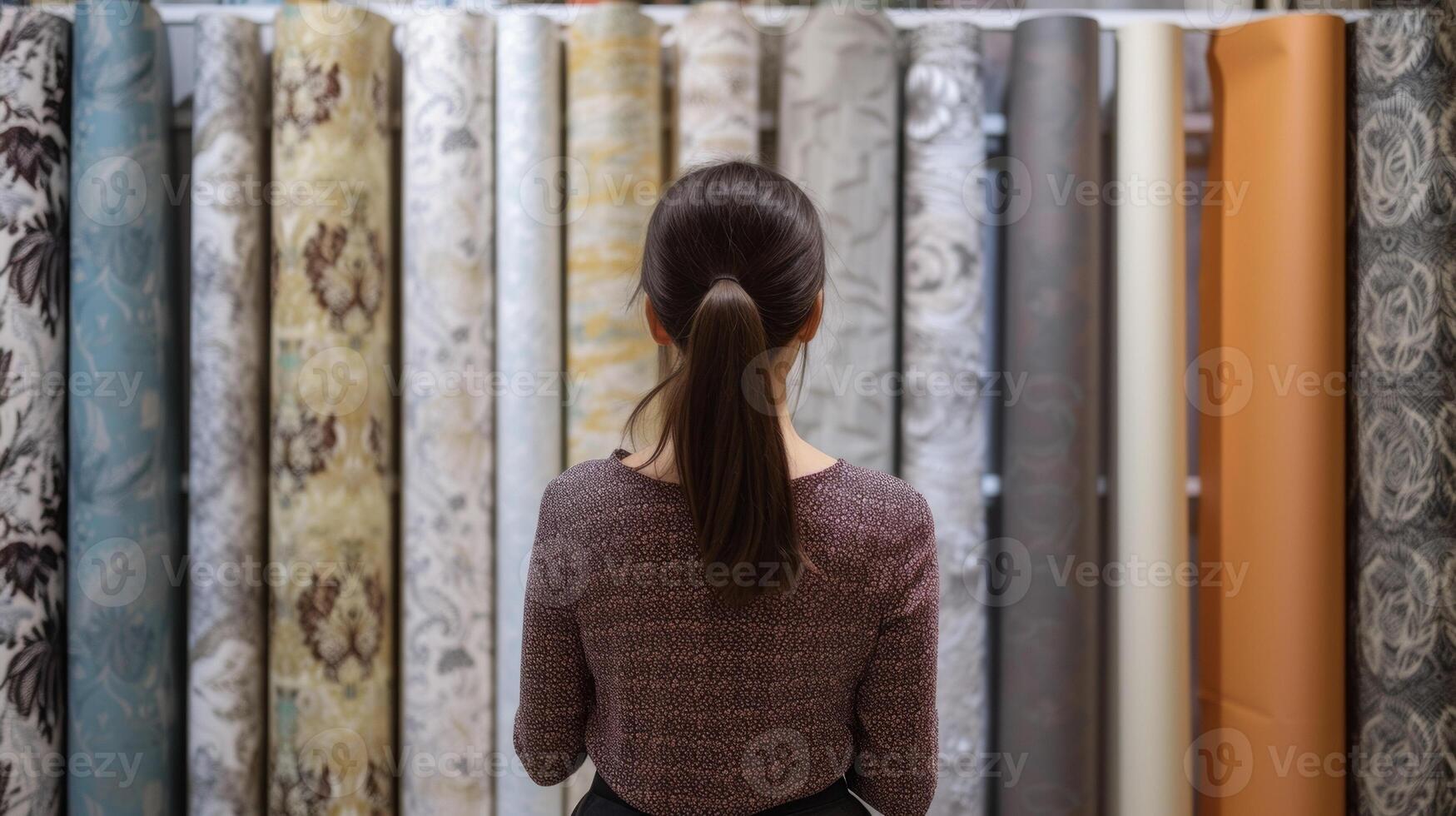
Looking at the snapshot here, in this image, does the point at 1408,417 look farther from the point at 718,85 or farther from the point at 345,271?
the point at 345,271

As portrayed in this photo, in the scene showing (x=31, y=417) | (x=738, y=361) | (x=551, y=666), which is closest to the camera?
(x=738, y=361)

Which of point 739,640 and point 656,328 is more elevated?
point 656,328

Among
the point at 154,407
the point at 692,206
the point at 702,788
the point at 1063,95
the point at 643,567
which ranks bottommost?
the point at 702,788

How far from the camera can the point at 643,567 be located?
1.89 ft

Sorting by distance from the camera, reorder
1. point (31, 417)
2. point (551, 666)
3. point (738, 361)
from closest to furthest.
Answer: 1. point (738, 361)
2. point (551, 666)
3. point (31, 417)

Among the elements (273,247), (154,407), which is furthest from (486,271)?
(154,407)

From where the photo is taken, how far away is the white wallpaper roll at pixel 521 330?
1.10 meters

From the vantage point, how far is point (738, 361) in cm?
52

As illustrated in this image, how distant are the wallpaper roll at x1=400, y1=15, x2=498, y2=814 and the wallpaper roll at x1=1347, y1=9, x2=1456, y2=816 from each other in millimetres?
1119

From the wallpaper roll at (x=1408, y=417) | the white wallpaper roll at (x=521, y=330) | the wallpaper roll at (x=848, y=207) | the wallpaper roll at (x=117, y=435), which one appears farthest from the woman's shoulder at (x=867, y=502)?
the wallpaper roll at (x=117, y=435)

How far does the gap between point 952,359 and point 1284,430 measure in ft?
1.36

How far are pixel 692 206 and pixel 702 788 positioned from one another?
0.40 m

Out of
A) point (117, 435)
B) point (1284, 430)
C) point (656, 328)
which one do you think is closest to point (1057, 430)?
point (1284, 430)

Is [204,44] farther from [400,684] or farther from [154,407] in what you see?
[400,684]
